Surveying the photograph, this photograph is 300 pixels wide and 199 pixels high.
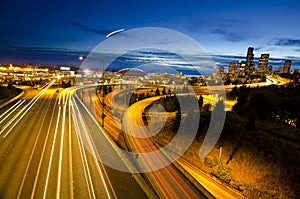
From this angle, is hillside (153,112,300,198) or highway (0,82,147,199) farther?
hillside (153,112,300,198)

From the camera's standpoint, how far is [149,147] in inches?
720

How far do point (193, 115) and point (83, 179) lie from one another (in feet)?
72.2

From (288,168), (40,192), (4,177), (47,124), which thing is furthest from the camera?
(47,124)

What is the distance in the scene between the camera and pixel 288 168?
15.1 meters

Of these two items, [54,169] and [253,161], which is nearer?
[54,169]

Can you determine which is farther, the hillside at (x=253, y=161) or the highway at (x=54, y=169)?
the hillside at (x=253, y=161)

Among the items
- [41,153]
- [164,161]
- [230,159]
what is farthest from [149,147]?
[41,153]

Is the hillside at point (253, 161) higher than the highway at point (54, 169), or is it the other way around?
the highway at point (54, 169)

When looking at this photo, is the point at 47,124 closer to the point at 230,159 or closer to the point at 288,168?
the point at 230,159

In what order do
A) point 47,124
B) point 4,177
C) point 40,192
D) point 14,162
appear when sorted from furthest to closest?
point 47,124 → point 14,162 → point 4,177 → point 40,192

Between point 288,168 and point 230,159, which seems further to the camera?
point 230,159

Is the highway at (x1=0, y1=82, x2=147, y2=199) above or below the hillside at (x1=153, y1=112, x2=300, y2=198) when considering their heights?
above

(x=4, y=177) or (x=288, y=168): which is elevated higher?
(x=4, y=177)

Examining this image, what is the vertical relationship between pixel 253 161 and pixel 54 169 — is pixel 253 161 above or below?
below
